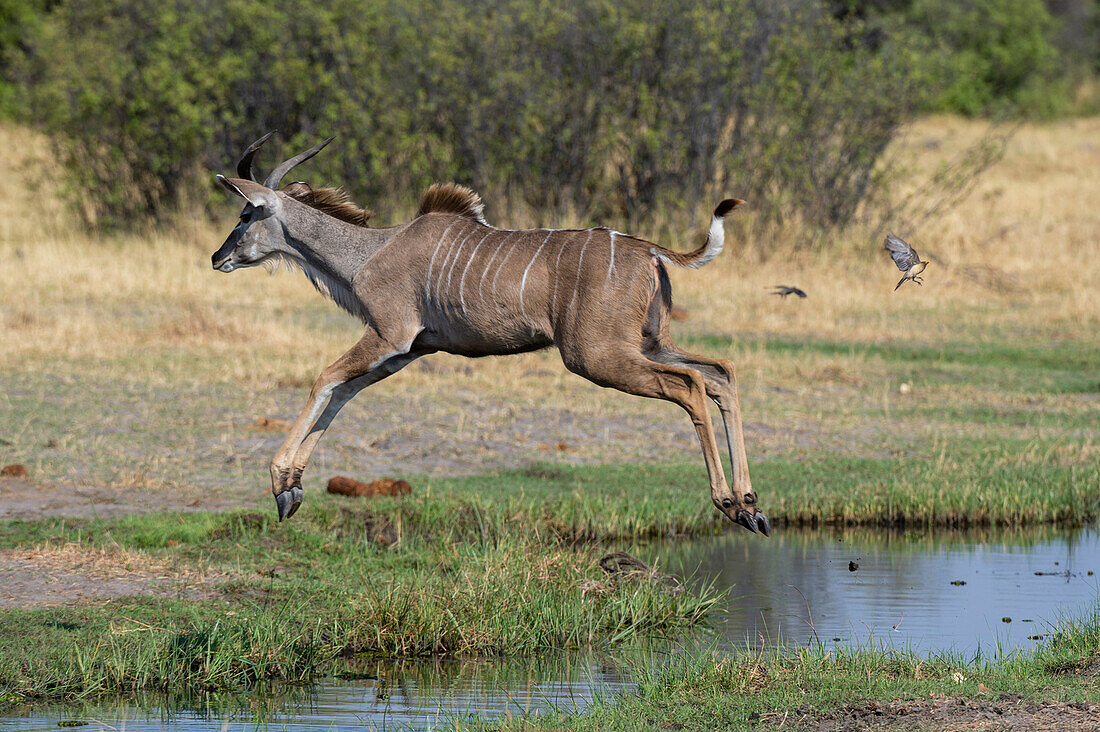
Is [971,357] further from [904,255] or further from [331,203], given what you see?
[331,203]

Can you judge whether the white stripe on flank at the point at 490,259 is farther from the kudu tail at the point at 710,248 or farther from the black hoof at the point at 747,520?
the black hoof at the point at 747,520

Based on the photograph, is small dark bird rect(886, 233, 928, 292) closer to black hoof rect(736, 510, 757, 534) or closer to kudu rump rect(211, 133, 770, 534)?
kudu rump rect(211, 133, 770, 534)

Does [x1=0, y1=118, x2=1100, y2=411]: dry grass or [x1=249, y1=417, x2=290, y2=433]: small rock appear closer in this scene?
[x1=249, y1=417, x2=290, y2=433]: small rock

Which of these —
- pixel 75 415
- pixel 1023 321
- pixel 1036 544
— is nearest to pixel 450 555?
pixel 1036 544

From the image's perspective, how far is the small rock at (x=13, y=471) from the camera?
1080cm

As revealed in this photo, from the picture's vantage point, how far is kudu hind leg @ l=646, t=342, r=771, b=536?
6.62 m

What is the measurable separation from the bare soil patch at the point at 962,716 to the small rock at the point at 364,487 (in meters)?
5.20

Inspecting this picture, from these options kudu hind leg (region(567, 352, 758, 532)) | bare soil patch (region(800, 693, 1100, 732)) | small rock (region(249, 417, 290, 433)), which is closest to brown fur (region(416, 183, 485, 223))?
kudu hind leg (region(567, 352, 758, 532))

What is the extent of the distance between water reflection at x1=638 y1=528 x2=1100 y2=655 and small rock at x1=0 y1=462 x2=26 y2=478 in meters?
4.60

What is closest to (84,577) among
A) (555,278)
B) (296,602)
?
(296,602)

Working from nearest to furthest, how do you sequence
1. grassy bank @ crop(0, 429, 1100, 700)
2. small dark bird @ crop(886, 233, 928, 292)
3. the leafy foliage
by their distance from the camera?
small dark bird @ crop(886, 233, 928, 292)
grassy bank @ crop(0, 429, 1100, 700)
the leafy foliage

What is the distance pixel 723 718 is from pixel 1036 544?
17.5ft

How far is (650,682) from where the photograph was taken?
6.46m

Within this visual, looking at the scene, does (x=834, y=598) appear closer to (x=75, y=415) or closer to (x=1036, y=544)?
(x=1036, y=544)
